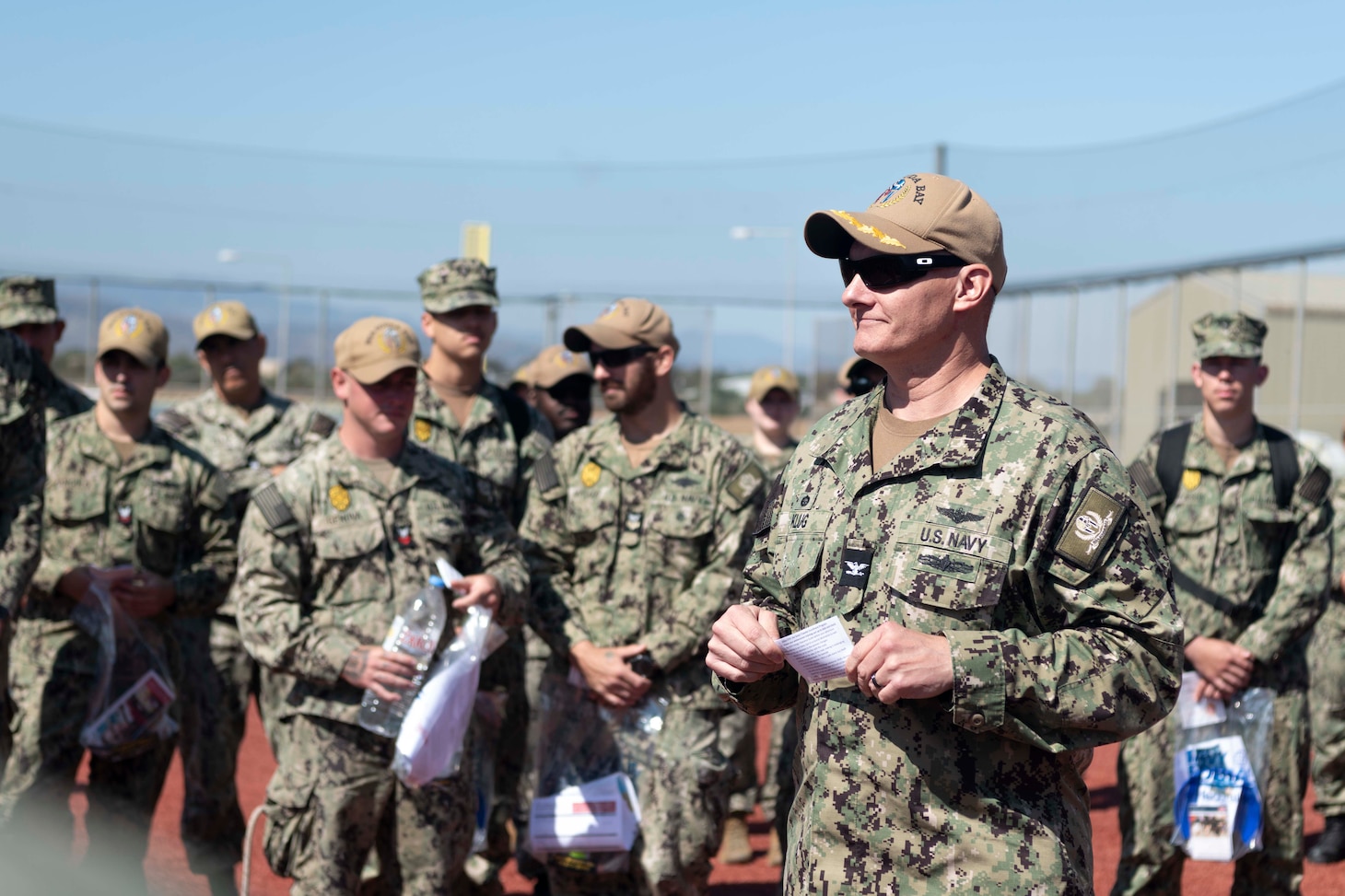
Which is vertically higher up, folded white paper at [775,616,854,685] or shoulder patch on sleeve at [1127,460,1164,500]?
shoulder patch on sleeve at [1127,460,1164,500]

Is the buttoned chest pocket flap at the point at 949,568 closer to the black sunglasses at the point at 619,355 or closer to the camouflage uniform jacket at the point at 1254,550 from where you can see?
the black sunglasses at the point at 619,355

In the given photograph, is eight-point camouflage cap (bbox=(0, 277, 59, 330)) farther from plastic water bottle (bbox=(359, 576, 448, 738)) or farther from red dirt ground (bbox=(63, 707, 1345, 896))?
plastic water bottle (bbox=(359, 576, 448, 738))

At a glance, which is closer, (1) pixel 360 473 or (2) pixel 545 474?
(1) pixel 360 473

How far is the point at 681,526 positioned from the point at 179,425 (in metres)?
3.13

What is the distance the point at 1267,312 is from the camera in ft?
38.7

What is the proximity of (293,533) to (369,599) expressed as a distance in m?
0.31

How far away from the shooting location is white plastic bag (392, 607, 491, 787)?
4.39 metres

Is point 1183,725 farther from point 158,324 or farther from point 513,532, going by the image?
point 158,324

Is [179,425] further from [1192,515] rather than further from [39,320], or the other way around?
[1192,515]

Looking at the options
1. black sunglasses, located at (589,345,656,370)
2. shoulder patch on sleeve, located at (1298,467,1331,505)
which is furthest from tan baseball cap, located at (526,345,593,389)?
shoulder patch on sleeve, located at (1298,467,1331,505)

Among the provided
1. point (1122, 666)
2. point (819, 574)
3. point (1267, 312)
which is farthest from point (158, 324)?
point (1267, 312)

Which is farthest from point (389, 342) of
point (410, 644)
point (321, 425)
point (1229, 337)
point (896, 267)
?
point (1229, 337)

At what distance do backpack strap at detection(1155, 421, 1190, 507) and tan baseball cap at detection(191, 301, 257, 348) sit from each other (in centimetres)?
424

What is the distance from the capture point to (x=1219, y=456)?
559cm
